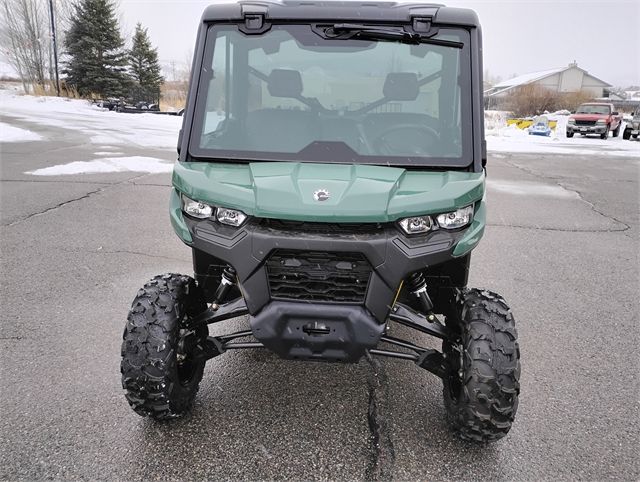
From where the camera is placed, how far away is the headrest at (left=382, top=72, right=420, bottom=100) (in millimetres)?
2986

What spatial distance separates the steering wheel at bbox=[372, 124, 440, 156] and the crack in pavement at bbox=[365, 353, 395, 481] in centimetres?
144

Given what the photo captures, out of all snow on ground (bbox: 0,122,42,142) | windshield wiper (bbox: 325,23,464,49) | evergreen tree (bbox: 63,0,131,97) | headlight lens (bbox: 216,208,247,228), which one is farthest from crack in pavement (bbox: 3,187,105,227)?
evergreen tree (bbox: 63,0,131,97)

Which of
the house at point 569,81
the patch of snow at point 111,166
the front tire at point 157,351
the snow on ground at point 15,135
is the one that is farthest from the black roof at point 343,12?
the house at point 569,81

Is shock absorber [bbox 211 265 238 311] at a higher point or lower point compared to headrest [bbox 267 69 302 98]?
lower

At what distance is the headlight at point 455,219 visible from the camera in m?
2.42

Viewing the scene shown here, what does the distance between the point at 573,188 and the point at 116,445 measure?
425 inches

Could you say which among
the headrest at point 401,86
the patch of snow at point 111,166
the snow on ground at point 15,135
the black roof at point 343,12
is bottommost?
the patch of snow at point 111,166

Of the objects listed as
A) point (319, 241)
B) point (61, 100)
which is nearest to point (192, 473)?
point (319, 241)

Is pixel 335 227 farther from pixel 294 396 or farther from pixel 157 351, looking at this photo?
pixel 294 396

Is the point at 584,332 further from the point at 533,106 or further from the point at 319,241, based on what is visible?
the point at 533,106

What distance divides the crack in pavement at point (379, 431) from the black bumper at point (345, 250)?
734 mm

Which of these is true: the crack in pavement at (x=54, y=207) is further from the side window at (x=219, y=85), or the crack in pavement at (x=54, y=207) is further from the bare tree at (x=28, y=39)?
the bare tree at (x=28, y=39)

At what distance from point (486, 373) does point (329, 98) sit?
1.73 meters

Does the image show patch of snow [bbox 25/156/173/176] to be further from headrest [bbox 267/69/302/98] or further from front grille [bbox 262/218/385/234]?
front grille [bbox 262/218/385/234]
